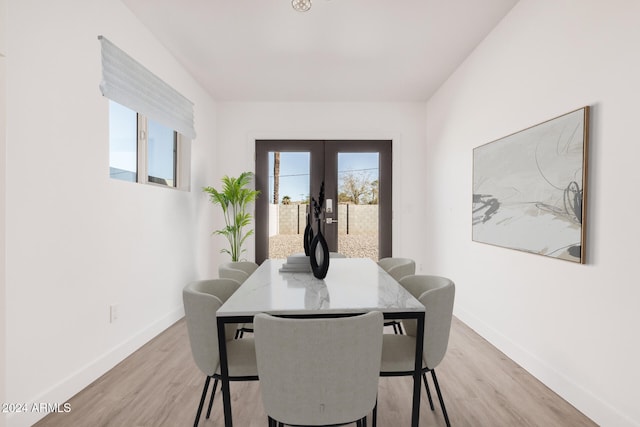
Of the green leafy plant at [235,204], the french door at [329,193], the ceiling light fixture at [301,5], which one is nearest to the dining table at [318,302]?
the ceiling light fixture at [301,5]

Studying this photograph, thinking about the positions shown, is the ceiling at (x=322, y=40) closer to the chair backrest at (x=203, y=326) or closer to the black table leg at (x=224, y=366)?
the chair backrest at (x=203, y=326)

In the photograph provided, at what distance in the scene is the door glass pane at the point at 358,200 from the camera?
5410 millimetres

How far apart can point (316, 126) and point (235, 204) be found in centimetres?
168

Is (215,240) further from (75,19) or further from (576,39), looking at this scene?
(576,39)

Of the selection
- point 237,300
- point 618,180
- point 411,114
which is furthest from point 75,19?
point 411,114

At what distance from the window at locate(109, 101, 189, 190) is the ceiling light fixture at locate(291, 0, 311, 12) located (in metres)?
1.64

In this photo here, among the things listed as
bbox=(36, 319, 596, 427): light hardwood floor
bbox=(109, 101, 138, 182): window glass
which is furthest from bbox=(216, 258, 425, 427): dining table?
bbox=(109, 101, 138, 182): window glass

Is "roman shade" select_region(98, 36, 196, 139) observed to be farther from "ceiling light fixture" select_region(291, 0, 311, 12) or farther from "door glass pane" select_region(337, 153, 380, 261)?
"door glass pane" select_region(337, 153, 380, 261)

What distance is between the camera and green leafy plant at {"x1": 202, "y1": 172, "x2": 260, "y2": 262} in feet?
15.4

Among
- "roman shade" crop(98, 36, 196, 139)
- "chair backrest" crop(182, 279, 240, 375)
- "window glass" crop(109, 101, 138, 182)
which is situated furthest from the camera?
"window glass" crop(109, 101, 138, 182)

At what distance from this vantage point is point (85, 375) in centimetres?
237

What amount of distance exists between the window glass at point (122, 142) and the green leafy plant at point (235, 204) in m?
1.36

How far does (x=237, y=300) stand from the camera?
1.61m

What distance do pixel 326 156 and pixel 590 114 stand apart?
3.59m
